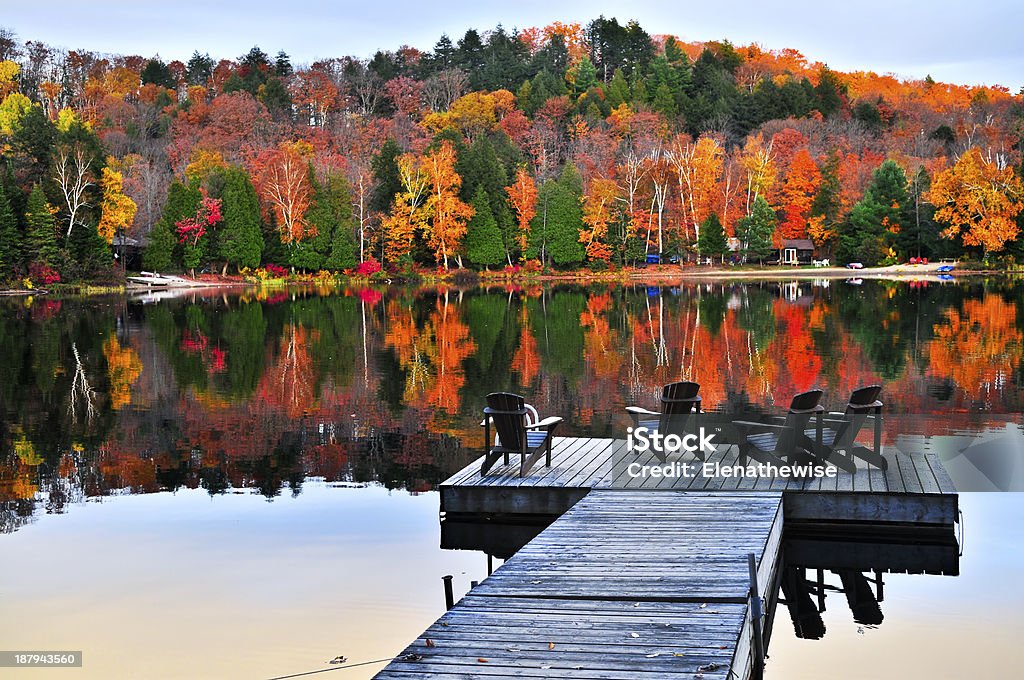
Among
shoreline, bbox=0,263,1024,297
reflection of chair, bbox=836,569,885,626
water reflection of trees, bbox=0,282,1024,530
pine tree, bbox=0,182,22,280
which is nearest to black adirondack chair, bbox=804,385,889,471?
reflection of chair, bbox=836,569,885,626

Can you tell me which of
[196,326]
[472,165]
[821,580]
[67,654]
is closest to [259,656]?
[67,654]

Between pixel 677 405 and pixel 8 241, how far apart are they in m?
50.3

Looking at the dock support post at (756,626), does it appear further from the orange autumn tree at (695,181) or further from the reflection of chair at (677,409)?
the orange autumn tree at (695,181)

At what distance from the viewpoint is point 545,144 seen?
92.2 meters

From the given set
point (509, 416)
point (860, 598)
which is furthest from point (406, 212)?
point (860, 598)

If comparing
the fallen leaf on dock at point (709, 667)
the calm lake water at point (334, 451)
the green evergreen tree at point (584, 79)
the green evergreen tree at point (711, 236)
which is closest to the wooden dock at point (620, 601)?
the fallen leaf on dock at point (709, 667)

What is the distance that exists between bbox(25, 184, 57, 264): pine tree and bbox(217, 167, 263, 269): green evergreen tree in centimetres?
1214

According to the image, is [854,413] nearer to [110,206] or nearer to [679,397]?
[679,397]

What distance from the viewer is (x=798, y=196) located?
79.1 meters

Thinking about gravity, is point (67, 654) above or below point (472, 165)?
below

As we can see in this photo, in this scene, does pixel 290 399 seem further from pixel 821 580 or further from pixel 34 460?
pixel 821 580

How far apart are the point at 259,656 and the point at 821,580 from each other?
454 centimetres

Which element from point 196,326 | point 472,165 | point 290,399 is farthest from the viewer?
point 472,165

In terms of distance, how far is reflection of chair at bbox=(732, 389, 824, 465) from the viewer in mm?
10445
